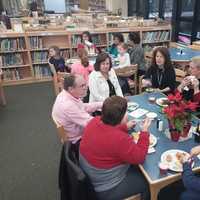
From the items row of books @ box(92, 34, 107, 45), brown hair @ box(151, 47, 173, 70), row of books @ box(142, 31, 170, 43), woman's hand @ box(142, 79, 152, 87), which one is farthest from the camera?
row of books @ box(142, 31, 170, 43)

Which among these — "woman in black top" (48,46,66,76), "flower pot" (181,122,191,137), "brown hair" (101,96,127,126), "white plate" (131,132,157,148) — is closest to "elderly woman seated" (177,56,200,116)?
"flower pot" (181,122,191,137)

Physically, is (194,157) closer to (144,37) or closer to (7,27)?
(144,37)

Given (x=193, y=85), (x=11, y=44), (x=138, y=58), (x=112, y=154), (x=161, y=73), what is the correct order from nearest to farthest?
(x=112, y=154) → (x=193, y=85) → (x=161, y=73) → (x=138, y=58) → (x=11, y=44)

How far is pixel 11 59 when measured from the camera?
5.43m

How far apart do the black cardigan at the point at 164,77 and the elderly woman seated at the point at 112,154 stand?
1619 millimetres

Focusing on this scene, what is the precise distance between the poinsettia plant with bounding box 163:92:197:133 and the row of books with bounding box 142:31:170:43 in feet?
15.0

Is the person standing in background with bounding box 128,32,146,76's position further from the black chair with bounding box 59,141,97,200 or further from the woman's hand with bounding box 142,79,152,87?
the black chair with bounding box 59,141,97,200

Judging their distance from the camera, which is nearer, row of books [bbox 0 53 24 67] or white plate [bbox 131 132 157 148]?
white plate [bbox 131 132 157 148]

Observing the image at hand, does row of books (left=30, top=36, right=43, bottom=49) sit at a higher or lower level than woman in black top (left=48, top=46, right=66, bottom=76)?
higher

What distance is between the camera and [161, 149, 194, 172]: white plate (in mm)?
1502

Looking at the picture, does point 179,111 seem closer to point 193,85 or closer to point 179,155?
point 179,155

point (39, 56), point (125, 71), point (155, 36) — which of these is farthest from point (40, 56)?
point (155, 36)

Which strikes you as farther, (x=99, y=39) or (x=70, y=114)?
(x=99, y=39)

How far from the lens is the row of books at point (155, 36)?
5.96m
